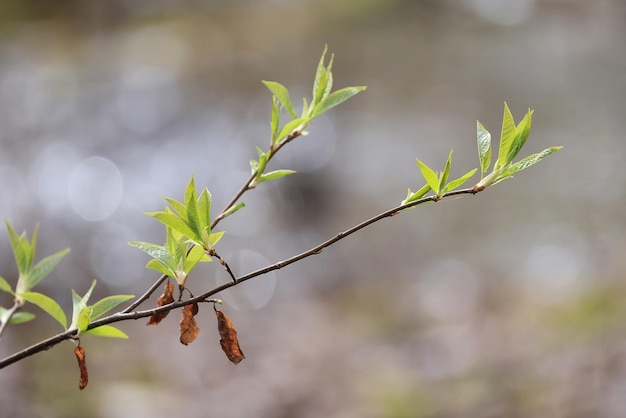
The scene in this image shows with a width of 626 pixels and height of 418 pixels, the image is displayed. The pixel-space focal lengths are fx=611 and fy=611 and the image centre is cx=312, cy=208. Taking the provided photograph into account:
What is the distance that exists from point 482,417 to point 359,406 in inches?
22.3

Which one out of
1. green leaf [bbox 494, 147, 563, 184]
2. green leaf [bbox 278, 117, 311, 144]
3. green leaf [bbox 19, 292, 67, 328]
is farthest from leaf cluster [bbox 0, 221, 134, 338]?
green leaf [bbox 494, 147, 563, 184]

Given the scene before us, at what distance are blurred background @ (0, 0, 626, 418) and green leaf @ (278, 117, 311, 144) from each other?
197 centimetres

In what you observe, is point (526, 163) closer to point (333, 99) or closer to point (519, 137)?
point (519, 137)

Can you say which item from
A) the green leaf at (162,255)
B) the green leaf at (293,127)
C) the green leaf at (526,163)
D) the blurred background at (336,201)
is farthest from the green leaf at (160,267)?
the blurred background at (336,201)

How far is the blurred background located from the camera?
3025mm

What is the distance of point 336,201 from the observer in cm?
563

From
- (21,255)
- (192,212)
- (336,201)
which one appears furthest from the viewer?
(336,201)

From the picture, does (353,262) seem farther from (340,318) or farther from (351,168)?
(351,168)

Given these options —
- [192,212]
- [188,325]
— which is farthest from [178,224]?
[188,325]

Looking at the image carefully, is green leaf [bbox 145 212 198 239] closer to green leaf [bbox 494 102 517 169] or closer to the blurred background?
green leaf [bbox 494 102 517 169]

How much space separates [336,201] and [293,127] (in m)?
4.68

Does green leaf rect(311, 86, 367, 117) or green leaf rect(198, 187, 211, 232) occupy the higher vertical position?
green leaf rect(311, 86, 367, 117)

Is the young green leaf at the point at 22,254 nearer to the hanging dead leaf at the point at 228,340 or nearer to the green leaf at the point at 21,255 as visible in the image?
the green leaf at the point at 21,255

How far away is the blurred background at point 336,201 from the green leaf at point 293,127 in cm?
197
